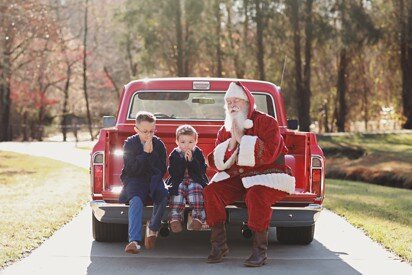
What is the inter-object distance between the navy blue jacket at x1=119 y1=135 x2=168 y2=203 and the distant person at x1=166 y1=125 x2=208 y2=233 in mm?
139

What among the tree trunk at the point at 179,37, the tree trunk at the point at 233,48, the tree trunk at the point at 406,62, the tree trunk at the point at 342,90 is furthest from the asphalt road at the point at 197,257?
the tree trunk at the point at 342,90

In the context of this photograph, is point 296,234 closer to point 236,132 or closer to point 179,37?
point 236,132

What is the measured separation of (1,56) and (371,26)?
62.1 feet

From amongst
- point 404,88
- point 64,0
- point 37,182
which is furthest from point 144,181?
point 64,0

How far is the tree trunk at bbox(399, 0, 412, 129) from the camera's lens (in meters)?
40.6

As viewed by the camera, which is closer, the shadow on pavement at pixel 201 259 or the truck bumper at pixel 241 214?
the shadow on pavement at pixel 201 259

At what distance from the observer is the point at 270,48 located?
42.6 metres

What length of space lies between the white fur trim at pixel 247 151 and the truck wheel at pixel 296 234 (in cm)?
174

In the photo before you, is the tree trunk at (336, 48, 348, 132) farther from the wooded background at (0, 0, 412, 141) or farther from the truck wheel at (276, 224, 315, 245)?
the truck wheel at (276, 224, 315, 245)

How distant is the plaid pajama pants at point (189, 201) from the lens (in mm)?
7508

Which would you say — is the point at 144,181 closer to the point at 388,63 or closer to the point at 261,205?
the point at 261,205

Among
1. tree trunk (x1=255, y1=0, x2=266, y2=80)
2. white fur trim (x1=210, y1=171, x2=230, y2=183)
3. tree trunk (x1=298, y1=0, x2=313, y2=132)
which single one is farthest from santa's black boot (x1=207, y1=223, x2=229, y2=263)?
tree trunk (x1=255, y1=0, x2=266, y2=80)

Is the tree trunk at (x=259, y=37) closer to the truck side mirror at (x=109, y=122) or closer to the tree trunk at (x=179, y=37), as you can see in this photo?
the tree trunk at (x=179, y=37)

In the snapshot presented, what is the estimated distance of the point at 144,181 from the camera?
7.58 m
